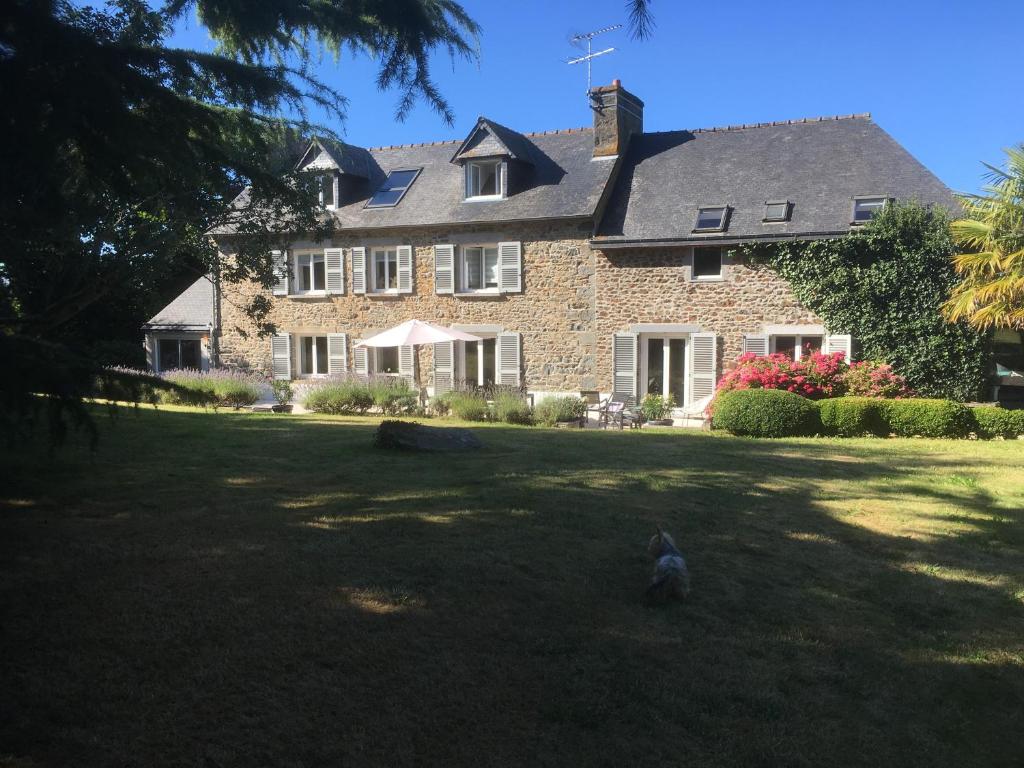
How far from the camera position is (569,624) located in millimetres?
4141

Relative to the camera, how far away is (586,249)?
18203mm

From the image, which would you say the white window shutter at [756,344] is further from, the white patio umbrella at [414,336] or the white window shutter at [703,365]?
the white patio umbrella at [414,336]

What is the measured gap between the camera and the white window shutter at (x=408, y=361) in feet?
65.7

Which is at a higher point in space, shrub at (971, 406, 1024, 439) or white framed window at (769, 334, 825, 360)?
white framed window at (769, 334, 825, 360)

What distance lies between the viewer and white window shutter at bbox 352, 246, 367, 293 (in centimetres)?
2036

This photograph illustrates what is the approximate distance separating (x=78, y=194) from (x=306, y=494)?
9.35 feet

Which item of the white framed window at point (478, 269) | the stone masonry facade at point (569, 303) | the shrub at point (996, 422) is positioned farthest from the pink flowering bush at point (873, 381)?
the white framed window at point (478, 269)

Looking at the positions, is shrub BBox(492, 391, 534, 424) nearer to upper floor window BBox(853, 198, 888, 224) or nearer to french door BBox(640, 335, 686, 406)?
french door BBox(640, 335, 686, 406)

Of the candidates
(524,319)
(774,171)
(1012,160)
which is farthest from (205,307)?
(1012,160)

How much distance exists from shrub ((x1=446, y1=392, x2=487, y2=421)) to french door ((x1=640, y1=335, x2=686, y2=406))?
166 inches

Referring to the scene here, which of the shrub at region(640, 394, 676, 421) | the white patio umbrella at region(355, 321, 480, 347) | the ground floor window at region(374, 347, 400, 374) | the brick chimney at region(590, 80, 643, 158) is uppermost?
the brick chimney at region(590, 80, 643, 158)

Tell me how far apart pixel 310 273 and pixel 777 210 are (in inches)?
459

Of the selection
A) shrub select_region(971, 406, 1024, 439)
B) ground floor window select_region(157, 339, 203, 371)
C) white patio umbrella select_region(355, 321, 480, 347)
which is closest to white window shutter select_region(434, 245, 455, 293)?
white patio umbrella select_region(355, 321, 480, 347)

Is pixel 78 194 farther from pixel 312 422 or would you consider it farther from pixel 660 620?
pixel 312 422
